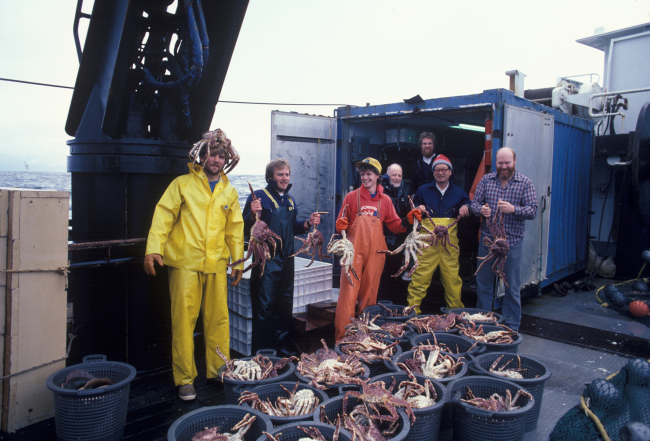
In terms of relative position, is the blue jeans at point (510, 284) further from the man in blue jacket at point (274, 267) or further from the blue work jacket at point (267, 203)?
the blue work jacket at point (267, 203)

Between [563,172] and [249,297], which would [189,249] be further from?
[563,172]

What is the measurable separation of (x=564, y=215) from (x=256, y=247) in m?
5.70

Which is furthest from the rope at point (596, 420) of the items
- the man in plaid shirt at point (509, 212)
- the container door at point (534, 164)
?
the container door at point (534, 164)

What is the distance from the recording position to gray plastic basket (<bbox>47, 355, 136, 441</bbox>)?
266cm

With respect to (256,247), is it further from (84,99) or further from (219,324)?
(84,99)

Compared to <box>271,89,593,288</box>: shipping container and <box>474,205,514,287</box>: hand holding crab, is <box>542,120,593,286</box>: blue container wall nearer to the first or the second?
<box>271,89,593,288</box>: shipping container

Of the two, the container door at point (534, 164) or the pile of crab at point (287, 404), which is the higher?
the container door at point (534, 164)

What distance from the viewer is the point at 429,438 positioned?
2.59 metres

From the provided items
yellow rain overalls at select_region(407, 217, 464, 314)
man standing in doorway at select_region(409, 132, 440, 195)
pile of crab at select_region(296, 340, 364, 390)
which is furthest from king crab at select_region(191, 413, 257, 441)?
man standing in doorway at select_region(409, 132, 440, 195)

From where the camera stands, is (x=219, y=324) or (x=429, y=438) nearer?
(x=429, y=438)

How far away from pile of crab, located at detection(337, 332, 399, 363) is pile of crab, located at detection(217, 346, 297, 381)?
0.53 m

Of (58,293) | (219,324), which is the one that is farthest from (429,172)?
(58,293)

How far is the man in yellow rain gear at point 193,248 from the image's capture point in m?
3.43

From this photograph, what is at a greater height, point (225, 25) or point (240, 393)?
point (225, 25)
